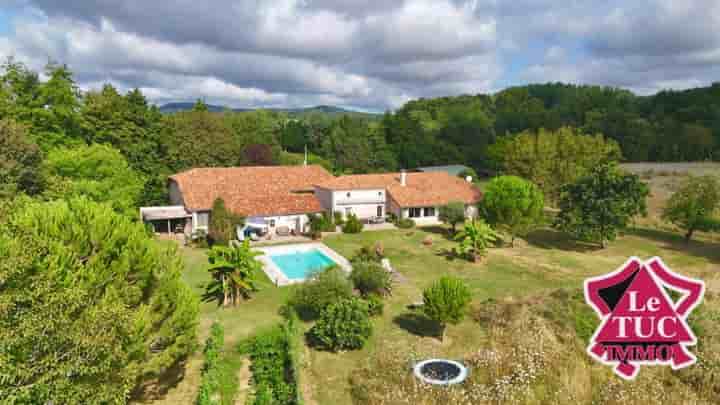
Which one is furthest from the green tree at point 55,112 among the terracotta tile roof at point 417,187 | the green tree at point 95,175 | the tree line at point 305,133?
the terracotta tile roof at point 417,187

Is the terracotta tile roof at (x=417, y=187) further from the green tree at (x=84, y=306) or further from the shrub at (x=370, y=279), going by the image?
the green tree at (x=84, y=306)

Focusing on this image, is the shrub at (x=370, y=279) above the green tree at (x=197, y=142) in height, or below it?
below

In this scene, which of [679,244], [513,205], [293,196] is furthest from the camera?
[293,196]

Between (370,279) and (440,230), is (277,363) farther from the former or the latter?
(440,230)

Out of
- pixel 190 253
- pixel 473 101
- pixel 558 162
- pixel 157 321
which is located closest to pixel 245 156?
pixel 190 253

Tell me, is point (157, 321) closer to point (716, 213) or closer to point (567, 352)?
point (567, 352)

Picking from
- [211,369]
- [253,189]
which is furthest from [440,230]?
[211,369]

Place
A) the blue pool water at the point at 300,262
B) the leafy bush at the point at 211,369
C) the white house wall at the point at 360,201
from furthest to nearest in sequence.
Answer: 1. the white house wall at the point at 360,201
2. the blue pool water at the point at 300,262
3. the leafy bush at the point at 211,369
